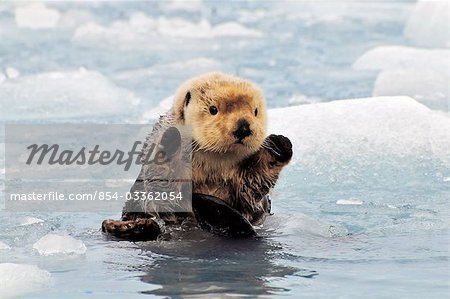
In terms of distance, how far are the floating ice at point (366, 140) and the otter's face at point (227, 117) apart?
2.17 meters

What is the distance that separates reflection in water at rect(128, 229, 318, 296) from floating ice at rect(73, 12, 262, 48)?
975 centimetres

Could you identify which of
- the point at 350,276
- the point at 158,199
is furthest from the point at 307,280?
the point at 158,199

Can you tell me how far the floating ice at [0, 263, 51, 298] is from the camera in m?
4.04

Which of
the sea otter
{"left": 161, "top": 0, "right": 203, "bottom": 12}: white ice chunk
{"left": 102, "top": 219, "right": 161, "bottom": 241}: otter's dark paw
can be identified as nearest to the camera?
the sea otter

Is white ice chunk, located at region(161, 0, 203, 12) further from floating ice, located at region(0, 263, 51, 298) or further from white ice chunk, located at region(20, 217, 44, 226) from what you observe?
floating ice, located at region(0, 263, 51, 298)

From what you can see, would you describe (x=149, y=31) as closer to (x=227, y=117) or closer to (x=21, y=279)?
(x=227, y=117)

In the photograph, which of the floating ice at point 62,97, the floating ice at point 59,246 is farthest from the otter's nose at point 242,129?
the floating ice at point 62,97

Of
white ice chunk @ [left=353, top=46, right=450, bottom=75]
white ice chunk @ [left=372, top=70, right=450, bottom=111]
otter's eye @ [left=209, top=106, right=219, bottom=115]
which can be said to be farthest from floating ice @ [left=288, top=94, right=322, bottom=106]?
A: otter's eye @ [left=209, top=106, right=219, bottom=115]

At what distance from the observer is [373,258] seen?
4.69 metres

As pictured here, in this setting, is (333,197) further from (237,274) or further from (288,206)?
(237,274)

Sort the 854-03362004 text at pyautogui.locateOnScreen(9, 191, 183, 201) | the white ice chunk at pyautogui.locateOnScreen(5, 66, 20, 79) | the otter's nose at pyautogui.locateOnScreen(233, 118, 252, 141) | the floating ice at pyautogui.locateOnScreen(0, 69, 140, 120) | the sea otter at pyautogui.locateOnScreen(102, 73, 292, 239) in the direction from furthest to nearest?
the white ice chunk at pyautogui.locateOnScreen(5, 66, 20, 79)
the floating ice at pyautogui.locateOnScreen(0, 69, 140, 120)
the 854-03362004 text at pyautogui.locateOnScreen(9, 191, 183, 201)
the sea otter at pyautogui.locateOnScreen(102, 73, 292, 239)
the otter's nose at pyautogui.locateOnScreen(233, 118, 252, 141)

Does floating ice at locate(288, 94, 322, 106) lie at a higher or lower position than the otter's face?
lower

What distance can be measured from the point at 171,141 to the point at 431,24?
965 cm

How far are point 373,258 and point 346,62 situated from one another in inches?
362
